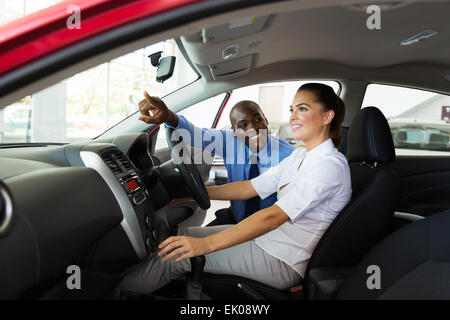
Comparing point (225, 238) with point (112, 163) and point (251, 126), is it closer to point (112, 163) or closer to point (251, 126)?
point (112, 163)

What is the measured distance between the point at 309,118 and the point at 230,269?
690mm

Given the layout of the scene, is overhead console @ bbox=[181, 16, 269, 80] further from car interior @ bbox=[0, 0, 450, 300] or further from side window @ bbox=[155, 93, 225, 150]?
side window @ bbox=[155, 93, 225, 150]

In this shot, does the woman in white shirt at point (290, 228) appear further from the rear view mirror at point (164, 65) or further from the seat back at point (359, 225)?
the rear view mirror at point (164, 65)

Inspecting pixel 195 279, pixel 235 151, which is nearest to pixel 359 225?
pixel 195 279

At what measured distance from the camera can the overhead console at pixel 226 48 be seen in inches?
61.9

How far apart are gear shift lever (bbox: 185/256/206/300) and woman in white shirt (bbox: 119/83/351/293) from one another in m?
0.05

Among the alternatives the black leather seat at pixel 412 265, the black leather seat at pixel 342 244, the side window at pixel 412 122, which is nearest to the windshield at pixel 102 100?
the black leather seat at pixel 342 244

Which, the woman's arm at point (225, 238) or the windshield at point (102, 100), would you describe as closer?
the woman's arm at point (225, 238)

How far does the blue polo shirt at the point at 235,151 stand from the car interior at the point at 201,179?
20cm

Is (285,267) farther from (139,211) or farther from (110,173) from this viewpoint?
(110,173)

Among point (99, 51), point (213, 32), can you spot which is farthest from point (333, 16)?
point (99, 51)

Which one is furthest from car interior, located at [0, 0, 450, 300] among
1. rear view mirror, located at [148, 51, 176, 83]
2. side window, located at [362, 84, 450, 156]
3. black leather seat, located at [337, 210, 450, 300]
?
side window, located at [362, 84, 450, 156]

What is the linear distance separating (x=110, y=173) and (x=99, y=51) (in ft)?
2.44

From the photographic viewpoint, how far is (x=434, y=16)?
165cm
